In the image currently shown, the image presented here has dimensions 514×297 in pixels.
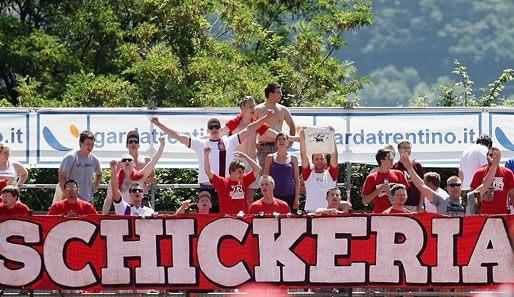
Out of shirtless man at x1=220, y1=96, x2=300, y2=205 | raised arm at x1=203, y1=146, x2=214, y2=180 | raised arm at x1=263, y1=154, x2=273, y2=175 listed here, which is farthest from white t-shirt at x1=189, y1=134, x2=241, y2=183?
raised arm at x1=263, y1=154, x2=273, y2=175

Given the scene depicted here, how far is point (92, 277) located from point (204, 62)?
50.6ft

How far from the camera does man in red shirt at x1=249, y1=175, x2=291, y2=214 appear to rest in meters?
13.0

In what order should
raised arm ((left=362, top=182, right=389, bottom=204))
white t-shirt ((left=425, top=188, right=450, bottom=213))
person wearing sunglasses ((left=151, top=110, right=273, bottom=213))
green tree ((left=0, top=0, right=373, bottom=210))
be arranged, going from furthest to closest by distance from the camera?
1. green tree ((left=0, top=0, right=373, bottom=210))
2. person wearing sunglasses ((left=151, top=110, right=273, bottom=213))
3. raised arm ((left=362, top=182, right=389, bottom=204))
4. white t-shirt ((left=425, top=188, right=450, bottom=213))

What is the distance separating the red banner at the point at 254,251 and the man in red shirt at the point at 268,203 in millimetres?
1047

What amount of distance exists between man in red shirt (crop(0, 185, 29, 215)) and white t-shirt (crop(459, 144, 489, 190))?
244 inches

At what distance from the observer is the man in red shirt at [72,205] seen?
1312 cm

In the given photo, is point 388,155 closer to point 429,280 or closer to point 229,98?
point 429,280

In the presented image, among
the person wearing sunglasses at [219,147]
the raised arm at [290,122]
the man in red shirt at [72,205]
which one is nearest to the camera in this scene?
the man in red shirt at [72,205]

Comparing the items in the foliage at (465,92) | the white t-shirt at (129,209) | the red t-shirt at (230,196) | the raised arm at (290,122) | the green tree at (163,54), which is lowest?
the white t-shirt at (129,209)

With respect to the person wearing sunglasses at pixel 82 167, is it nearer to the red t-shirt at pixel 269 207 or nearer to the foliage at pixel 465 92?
the red t-shirt at pixel 269 207

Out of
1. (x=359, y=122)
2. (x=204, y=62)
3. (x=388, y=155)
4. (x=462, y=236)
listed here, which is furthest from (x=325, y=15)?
(x=462, y=236)

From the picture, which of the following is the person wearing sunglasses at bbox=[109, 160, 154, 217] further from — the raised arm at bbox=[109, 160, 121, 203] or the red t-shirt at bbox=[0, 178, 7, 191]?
the red t-shirt at bbox=[0, 178, 7, 191]

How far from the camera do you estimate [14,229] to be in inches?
480

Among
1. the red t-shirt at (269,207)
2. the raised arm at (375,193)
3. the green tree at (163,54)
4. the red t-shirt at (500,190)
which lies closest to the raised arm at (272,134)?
the raised arm at (375,193)
